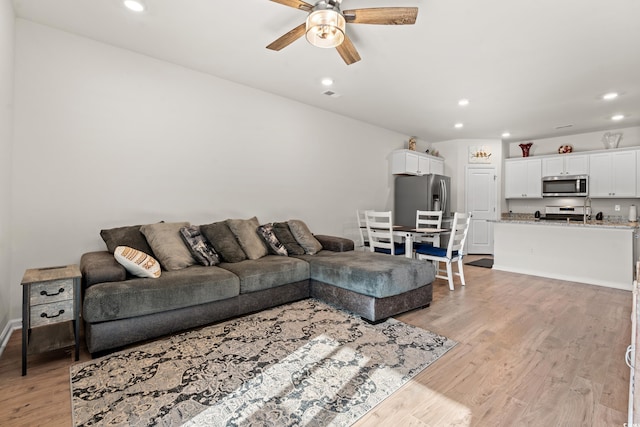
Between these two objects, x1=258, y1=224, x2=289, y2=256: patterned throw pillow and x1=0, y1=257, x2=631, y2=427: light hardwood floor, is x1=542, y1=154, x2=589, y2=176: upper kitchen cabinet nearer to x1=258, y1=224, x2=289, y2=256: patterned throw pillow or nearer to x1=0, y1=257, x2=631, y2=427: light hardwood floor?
x1=0, y1=257, x2=631, y2=427: light hardwood floor

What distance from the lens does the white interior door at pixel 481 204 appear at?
6.89 metres

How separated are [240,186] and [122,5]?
7.01 ft

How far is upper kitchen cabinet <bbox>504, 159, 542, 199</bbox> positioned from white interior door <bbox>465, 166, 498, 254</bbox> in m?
0.36

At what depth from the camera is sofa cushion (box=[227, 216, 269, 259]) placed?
3.39 metres

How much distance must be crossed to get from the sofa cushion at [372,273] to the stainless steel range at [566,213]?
16.5ft

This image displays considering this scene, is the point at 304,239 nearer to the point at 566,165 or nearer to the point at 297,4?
the point at 297,4

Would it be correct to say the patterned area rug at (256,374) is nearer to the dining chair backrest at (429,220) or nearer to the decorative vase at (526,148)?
the dining chair backrest at (429,220)

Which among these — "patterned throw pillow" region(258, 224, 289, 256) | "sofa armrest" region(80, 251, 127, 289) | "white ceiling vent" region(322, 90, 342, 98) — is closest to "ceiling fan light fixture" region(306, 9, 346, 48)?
"white ceiling vent" region(322, 90, 342, 98)

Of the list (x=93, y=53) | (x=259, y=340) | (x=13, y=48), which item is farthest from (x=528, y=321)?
(x=13, y=48)

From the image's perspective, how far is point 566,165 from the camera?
6234mm

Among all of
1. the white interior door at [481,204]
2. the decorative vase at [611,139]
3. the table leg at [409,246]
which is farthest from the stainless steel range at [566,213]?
the table leg at [409,246]

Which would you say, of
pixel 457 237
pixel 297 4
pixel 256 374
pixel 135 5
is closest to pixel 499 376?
pixel 256 374

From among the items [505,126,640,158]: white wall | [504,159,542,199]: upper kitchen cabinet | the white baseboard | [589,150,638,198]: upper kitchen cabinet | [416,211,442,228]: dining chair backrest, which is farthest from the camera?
[504,159,542,199]: upper kitchen cabinet

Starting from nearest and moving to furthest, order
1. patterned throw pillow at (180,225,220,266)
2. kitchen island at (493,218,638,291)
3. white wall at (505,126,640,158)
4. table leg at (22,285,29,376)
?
1. table leg at (22,285,29,376)
2. patterned throw pillow at (180,225,220,266)
3. kitchen island at (493,218,638,291)
4. white wall at (505,126,640,158)
